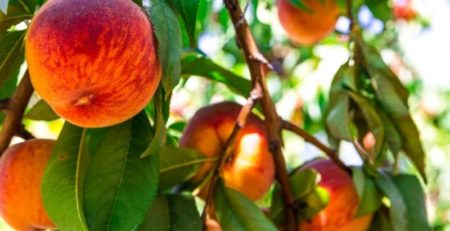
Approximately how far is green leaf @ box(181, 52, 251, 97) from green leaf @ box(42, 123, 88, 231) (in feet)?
0.93

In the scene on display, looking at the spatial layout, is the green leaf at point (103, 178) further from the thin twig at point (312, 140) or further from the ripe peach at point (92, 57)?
the thin twig at point (312, 140)

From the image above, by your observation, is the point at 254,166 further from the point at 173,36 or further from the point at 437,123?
the point at 437,123

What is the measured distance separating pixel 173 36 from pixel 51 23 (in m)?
0.13

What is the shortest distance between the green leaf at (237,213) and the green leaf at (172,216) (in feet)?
0.18

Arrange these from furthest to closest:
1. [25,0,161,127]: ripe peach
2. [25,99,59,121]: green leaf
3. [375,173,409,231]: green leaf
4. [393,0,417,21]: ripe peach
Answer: [393,0,417,21]: ripe peach
[375,173,409,231]: green leaf
[25,99,59,121]: green leaf
[25,0,161,127]: ripe peach

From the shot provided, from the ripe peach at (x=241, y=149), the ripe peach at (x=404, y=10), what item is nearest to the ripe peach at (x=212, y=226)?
the ripe peach at (x=241, y=149)

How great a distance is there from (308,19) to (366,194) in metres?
0.64

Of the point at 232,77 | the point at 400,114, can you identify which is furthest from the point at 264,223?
the point at 400,114

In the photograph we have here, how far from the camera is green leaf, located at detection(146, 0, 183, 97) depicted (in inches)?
34.1

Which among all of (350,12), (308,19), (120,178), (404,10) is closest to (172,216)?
(120,178)

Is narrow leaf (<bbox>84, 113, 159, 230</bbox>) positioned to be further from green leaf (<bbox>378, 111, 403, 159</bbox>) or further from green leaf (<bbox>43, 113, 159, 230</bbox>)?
green leaf (<bbox>378, 111, 403, 159</bbox>)

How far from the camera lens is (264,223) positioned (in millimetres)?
1164

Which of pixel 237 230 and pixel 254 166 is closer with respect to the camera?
pixel 237 230

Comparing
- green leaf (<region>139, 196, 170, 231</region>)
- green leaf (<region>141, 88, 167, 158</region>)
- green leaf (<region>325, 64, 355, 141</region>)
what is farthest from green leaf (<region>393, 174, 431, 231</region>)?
green leaf (<region>141, 88, 167, 158</region>)
